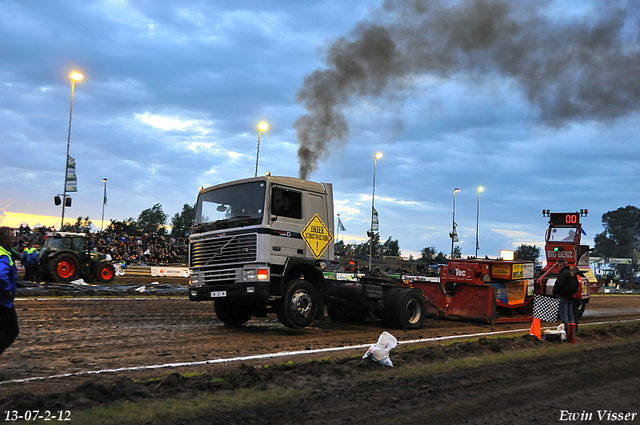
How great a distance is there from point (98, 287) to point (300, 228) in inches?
442

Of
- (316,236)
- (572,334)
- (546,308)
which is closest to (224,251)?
(316,236)

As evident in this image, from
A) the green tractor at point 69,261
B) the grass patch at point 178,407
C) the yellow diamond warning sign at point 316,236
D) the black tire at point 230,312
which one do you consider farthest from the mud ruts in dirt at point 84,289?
the grass patch at point 178,407

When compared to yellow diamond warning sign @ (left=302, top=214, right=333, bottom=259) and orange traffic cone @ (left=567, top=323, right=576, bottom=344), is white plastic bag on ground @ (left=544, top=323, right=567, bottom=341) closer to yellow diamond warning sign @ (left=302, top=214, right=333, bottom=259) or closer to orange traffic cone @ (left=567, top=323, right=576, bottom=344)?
orange traffic cone @ (left=567, top=323, right=576, bottom=344)

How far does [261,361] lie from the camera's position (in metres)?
7.18

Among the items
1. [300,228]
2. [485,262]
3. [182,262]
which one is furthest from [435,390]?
[182,262]

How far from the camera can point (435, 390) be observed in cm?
596

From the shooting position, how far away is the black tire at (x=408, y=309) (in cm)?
1139

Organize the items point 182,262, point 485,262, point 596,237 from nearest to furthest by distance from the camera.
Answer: point 485,262, point 182,262, point 596,237

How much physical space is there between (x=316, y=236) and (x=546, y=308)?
781cm

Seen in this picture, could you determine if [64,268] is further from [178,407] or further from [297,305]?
[178,407]

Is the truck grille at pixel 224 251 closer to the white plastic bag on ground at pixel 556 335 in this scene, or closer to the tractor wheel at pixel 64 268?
the white plastic bag on ground at pixel 556 335

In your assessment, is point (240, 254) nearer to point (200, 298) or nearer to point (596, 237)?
point (200, 298)

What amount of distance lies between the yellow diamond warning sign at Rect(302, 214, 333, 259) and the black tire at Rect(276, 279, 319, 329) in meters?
0.73

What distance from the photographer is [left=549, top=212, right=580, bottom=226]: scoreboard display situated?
17547 millimetres
